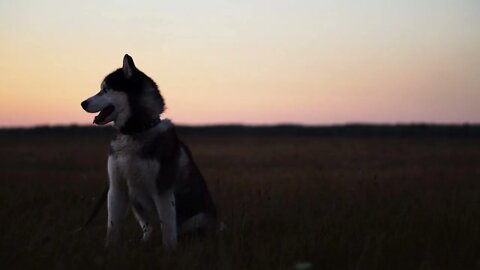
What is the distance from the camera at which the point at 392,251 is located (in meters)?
5.21

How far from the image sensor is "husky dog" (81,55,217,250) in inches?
216

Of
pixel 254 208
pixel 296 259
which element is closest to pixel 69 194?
pixel 254 208

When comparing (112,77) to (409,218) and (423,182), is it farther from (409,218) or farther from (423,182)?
(423,182)

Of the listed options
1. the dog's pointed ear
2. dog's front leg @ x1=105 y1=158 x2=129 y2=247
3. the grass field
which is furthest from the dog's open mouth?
the grass field

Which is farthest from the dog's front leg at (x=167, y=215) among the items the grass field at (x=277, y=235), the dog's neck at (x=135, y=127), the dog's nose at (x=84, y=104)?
the dog's nose at (x=84, y=104)

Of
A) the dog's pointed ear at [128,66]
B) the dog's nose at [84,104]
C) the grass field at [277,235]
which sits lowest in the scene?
the grass field at [277,235]

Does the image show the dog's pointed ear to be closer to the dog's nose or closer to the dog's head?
the dog's head

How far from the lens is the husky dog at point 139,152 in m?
5.50

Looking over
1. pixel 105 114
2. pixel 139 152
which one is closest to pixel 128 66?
pixel 105 114

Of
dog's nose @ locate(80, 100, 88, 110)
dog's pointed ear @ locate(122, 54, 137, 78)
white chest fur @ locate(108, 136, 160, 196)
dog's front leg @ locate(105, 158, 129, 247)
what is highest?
dog's pointed ear @ locate(122, 54, 137, 78)

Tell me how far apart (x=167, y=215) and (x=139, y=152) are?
0.70 meters

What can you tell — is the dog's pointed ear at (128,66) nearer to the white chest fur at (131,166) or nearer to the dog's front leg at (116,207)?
the white chest fur at (131,166)

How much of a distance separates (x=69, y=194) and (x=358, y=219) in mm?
5205

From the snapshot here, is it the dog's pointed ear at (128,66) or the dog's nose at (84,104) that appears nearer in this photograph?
the dog's nose at (84,104)
